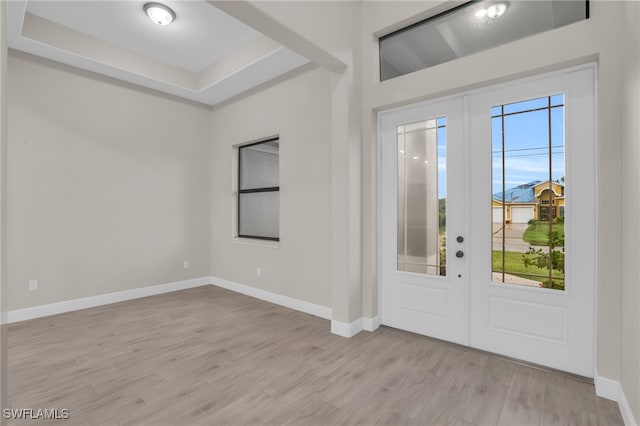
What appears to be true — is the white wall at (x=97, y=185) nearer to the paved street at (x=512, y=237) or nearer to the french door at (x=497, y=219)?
the french door at (x=497, y=219)

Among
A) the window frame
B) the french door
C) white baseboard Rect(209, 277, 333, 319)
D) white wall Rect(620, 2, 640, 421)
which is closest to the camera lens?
white wall Rect(620, 2, 640, 421)

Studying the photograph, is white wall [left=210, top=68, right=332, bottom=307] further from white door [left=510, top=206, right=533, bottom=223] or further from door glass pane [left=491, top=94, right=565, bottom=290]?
white door [left=510, top=206, right=533, bottom=223]

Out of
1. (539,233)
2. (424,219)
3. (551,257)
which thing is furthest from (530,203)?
(424,219)

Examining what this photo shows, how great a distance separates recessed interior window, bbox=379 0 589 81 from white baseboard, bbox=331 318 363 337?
262cm

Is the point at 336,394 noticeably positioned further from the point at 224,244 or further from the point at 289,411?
the point at 224,244

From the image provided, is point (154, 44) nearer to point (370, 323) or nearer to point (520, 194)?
point (370, 323)

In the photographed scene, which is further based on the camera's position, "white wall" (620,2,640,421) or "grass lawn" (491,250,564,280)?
"grass lawn" (491,250,564,280)

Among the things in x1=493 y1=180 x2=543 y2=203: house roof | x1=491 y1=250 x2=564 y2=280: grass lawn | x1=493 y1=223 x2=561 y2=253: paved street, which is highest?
x1=493 y1=180 x2=543 y2=203: house roof

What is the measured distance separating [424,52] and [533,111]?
45.4 inches

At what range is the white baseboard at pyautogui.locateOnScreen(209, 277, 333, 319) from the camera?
3844 millimetres

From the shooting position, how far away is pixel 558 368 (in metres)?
2.45

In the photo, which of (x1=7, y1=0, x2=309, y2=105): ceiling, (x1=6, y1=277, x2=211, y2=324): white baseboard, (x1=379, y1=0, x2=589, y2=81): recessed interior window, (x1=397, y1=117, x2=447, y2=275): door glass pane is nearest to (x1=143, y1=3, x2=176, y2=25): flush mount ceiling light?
(x1=7, y1=0, x2=309, y2=105): ceiling

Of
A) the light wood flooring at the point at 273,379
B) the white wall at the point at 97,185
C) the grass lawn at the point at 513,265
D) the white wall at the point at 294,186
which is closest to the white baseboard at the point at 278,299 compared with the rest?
the white wall at the point at 294,186

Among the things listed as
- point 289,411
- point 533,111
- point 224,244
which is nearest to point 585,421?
point 289,411
